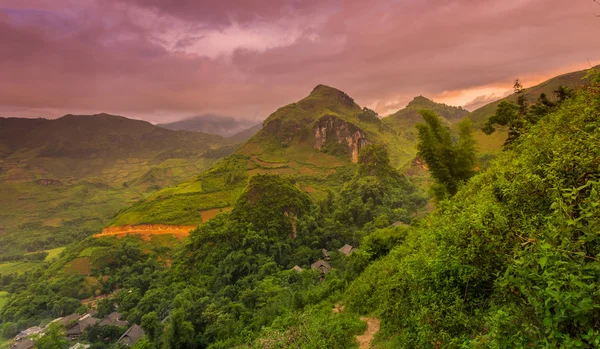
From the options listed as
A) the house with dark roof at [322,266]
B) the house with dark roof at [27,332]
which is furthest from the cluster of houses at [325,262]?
the house with dark roof at [27,332]

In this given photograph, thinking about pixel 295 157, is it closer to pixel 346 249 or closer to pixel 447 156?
pixel 346 249

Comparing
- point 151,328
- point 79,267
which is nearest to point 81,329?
point 79,267

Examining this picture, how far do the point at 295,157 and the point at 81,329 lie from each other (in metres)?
60.2

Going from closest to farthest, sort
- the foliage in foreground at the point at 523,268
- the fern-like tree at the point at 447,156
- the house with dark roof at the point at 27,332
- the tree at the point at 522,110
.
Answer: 1. the foliage in foreground at the point at 523,268
2. the tree at the point at 522,110
3. the fern-like tree at the point at 447,156
4. the house with dark roof at the point at 27,332

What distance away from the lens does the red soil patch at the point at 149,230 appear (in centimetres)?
4084

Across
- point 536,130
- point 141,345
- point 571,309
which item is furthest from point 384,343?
point 141,345

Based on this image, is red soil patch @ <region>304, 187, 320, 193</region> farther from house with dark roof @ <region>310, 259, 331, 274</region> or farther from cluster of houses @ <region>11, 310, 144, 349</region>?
cluster of houses @ <region>11, 310, 144, 349</region>

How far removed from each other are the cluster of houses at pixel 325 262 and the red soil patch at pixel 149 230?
22295 mm

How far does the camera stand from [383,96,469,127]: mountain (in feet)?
432

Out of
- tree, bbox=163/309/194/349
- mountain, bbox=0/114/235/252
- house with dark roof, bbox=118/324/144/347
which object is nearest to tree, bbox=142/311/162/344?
tree, bbox=163/309/194/349

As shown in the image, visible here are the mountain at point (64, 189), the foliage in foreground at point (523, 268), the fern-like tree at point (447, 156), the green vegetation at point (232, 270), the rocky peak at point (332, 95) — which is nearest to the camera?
the foliage in foreground at point (523, 268)

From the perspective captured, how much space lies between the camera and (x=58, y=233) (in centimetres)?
7312

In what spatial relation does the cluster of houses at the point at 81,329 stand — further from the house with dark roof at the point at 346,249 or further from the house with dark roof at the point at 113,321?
the house with dark roof at the point at 346,249

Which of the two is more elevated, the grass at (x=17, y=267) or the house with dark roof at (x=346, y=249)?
the house with dark roof at (x=346, y=249)
